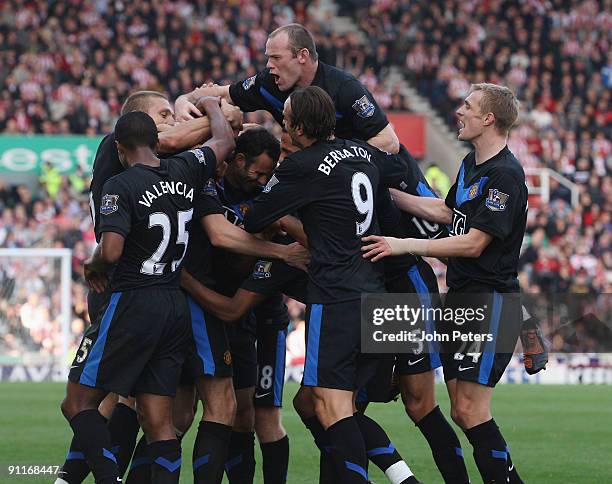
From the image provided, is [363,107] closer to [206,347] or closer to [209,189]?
[209,189]

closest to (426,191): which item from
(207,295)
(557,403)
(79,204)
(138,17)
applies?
(207,295)

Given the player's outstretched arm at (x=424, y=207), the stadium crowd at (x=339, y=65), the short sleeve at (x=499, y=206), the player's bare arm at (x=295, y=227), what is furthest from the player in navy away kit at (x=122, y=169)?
the stadium crowd at (x=339, y=65)

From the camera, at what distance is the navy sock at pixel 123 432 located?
7727 millimetres

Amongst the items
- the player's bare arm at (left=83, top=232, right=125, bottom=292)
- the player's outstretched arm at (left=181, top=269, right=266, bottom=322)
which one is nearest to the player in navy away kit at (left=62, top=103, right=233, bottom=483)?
the player's bare arm at (left=83, top=232, right=125, bottom=292)

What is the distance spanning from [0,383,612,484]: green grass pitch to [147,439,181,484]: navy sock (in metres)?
2.09

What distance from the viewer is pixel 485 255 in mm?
7379

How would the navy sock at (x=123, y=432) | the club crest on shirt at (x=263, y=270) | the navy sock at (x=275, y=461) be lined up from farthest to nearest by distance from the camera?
the navy sock at (x=275, y=461), the navy sock at (x=123, y=432), the club crest on shirt at (x=263, y=270)

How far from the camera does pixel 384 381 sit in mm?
7703

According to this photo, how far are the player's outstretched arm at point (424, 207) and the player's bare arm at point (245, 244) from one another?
873 millimetres

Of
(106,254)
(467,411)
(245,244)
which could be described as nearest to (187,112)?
(245,244)

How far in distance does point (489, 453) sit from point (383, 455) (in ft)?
2.09

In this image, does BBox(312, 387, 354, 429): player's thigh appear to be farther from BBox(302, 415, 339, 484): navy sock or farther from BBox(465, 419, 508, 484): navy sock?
BBox(465, 419, 508, 484): navy sock

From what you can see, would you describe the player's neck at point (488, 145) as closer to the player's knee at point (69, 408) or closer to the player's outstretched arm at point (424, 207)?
the player's outstretched arm at point (424, 207)

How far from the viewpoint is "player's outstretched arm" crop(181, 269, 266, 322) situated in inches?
293
